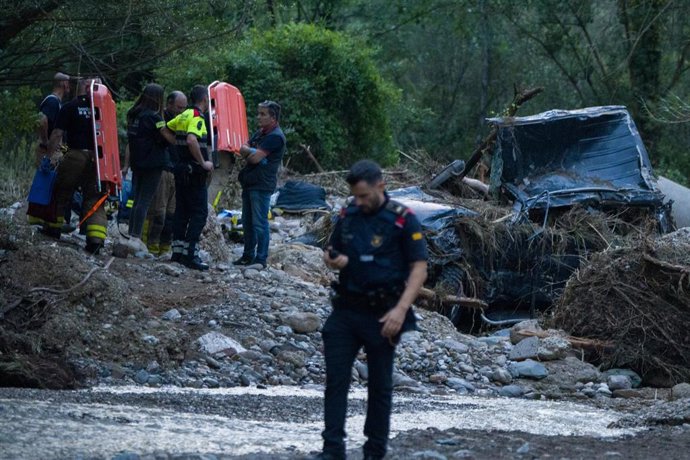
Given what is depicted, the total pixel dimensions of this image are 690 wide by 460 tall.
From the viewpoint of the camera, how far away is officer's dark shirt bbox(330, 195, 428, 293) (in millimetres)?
6141

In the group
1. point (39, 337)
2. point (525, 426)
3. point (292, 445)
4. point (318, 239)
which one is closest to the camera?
point (292, 445)

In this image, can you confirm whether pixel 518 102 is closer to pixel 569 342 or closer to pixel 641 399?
pixel 569 342

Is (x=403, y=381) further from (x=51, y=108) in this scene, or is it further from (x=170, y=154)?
(x=51, y=108)

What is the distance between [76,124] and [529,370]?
5.47 m

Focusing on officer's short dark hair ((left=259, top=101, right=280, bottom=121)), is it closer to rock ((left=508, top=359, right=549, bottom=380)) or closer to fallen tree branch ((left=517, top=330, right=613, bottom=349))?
fallen tree branch ((left=517, top=330, right=613, bottom=349))

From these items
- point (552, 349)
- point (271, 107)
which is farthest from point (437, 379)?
point (271, 107)

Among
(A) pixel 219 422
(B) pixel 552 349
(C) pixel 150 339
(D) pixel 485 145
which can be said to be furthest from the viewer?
(D) pixel 485 145

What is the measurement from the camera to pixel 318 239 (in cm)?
1653

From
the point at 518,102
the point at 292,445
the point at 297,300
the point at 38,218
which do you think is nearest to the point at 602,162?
the point at 518,102

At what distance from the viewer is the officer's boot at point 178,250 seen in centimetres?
1304

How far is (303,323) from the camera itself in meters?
11.7

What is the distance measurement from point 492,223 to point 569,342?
3069mm

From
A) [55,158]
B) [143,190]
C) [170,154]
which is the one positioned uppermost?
[170,154]

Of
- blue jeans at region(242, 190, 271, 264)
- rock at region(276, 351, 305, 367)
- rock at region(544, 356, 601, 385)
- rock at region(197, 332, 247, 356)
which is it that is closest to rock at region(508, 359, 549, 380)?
rock at region(544, 356, 601, 385)
